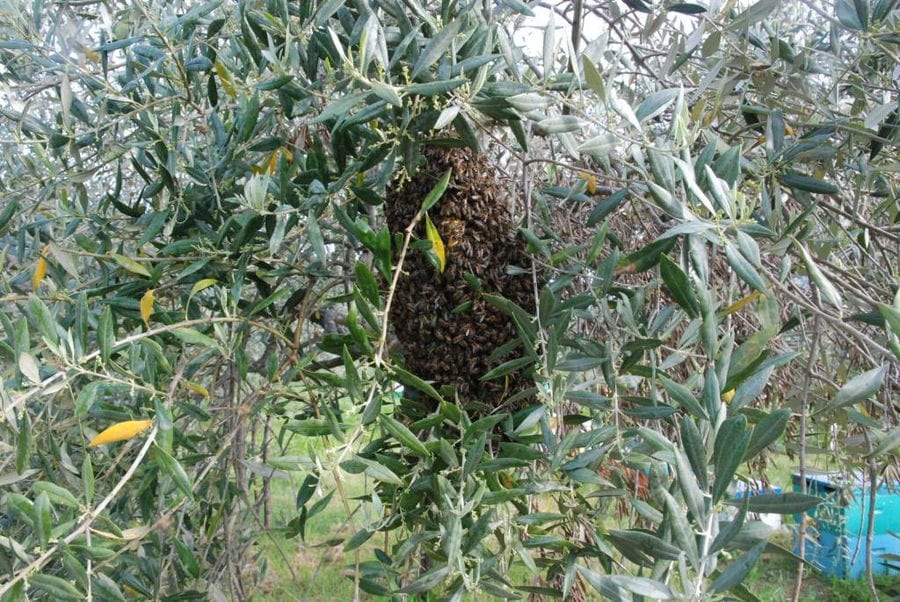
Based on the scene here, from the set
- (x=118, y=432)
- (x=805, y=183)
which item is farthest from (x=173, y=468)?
(x=805, y=183)

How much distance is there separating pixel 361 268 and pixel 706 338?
42 cm

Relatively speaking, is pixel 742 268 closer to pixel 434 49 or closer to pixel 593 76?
pixel 593 76

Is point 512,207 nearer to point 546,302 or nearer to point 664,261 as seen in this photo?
point 546,302

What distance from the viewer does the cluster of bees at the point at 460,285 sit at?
1.12m

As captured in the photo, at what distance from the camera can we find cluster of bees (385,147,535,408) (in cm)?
112

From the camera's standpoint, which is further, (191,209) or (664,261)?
(191,209)

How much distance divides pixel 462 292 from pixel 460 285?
0.01 m

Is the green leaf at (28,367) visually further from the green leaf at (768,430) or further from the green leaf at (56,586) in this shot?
the green leaf at (768,430)

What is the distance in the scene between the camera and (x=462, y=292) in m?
1.12

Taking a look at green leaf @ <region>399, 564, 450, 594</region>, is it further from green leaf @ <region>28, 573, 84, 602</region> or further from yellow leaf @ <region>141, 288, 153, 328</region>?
yellow leaf @ <region>141, 288, 153, 328</region>

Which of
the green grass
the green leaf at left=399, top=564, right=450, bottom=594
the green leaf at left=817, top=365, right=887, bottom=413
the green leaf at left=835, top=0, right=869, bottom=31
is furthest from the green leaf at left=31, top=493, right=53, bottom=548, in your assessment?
the green grass

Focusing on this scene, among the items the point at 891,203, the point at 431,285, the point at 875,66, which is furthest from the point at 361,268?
the point at 875,66

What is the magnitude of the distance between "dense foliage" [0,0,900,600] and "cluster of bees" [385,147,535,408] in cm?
1

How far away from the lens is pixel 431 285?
44.4 inches
